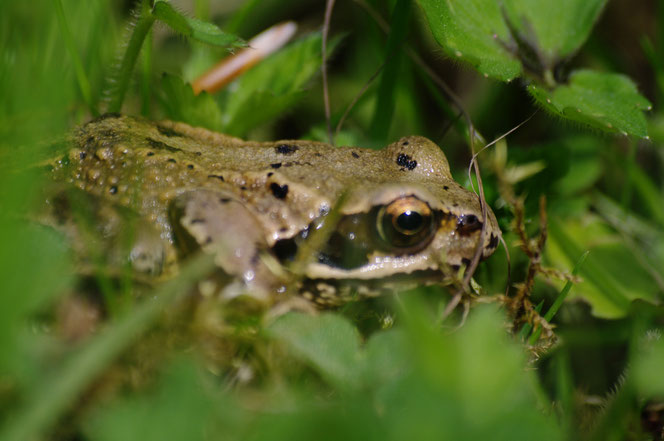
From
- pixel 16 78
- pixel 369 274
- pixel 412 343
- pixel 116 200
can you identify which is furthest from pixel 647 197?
pixel 16 78

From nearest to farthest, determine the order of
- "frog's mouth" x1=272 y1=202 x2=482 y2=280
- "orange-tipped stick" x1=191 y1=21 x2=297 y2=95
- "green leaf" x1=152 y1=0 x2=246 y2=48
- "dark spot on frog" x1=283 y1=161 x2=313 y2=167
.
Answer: "green leaf" x1=152 y1=0 x2=246 y2=48 < "frog's mouth" x1=272 y1=202 x2=482 y2=280 < "dark spot on frog" x1=283 y1=161 x2=313 y2=167 < "orange-tipped stick" x1=191 y1=21 x2=297 y2=95

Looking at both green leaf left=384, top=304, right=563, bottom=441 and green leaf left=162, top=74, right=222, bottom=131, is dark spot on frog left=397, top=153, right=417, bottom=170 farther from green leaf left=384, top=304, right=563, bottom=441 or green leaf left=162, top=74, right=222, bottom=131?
green leaf left=384, top=304, right=563, bottom=441

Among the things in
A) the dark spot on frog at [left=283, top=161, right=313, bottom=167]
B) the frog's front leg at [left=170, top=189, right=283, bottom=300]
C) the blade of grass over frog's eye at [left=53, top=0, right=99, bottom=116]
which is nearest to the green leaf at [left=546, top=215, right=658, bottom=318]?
the dark spot on frog at [left=283, top=161, right=313, bottom=167]

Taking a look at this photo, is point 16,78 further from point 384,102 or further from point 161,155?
point 384,102

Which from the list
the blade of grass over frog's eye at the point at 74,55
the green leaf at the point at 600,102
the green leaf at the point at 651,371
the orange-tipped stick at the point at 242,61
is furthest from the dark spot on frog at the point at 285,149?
the green leaf at the point at 651,371

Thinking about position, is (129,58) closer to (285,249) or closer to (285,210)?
(285,210)

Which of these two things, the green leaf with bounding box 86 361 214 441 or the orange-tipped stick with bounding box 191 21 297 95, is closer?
the green leaf with bounding box 86 361 214 441
